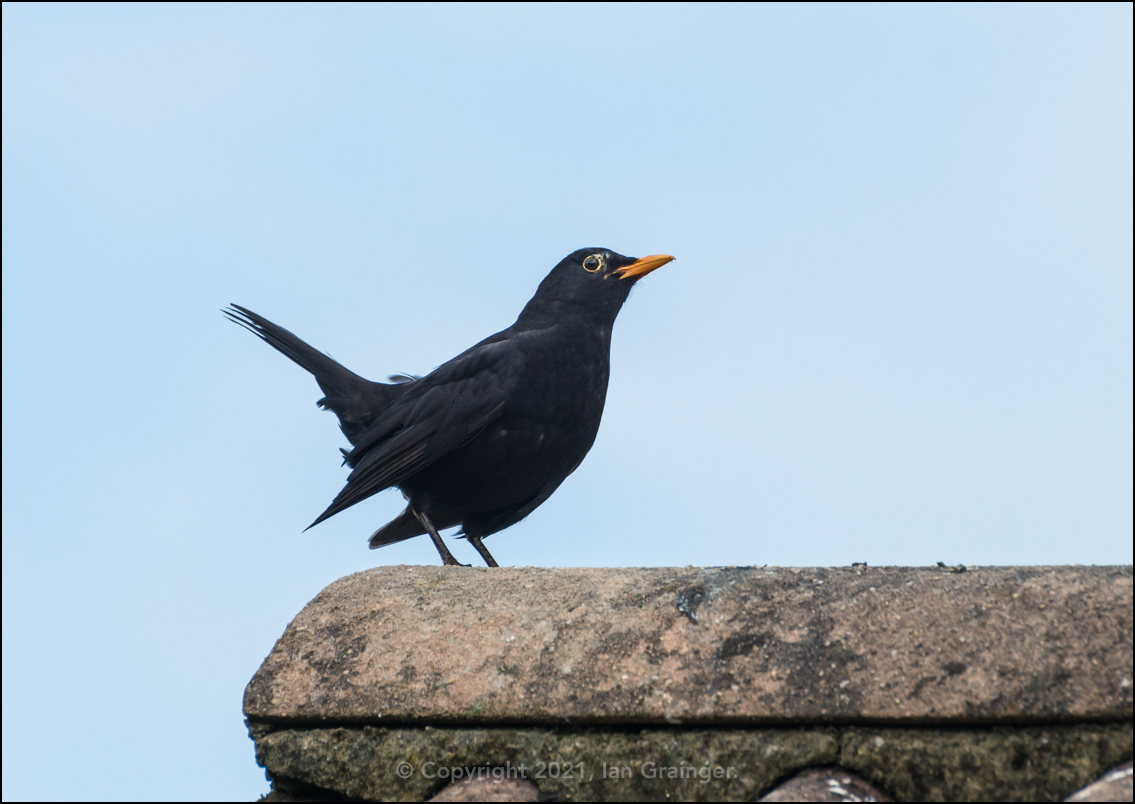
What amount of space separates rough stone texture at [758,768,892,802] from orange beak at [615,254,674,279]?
11.7 feet

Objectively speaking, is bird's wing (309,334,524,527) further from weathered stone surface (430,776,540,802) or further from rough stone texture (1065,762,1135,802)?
rough stone texture (1065,762,1135,802)

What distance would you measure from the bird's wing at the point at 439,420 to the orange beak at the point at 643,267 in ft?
2.66

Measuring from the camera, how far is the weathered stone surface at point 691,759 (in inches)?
66.4

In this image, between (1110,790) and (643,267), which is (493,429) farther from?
(1110,790)

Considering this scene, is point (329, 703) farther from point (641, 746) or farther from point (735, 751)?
point (735, 751)

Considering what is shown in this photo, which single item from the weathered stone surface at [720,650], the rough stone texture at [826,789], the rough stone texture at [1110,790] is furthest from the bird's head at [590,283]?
the rough stone texture at [1110,790]

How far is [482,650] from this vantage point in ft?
A: 7.04

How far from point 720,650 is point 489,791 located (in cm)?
53

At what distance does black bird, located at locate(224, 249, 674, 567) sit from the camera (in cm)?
Answer: 436

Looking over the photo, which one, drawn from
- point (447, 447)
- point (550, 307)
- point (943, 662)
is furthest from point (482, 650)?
point (550, 307)

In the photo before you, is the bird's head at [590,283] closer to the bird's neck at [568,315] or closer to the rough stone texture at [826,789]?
the bird's neck at [568,315]

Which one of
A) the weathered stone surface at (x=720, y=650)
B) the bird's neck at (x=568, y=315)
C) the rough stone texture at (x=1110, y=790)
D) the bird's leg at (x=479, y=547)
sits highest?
the bird's neck at (x=568, y=315)

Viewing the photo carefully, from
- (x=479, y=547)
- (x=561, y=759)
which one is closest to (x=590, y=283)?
(x=479, y=547)

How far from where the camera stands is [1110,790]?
1.56 meters
